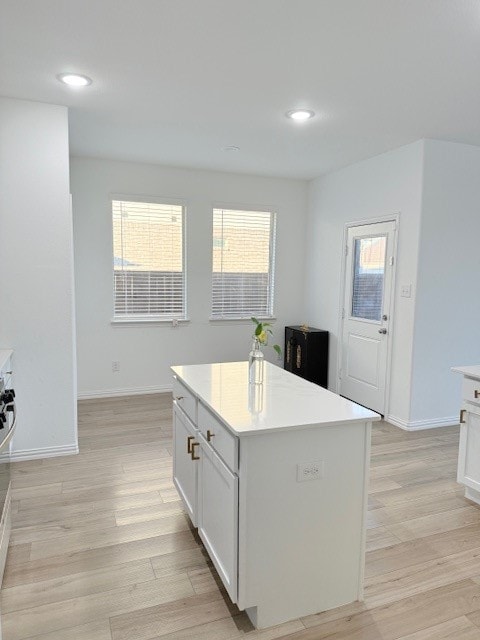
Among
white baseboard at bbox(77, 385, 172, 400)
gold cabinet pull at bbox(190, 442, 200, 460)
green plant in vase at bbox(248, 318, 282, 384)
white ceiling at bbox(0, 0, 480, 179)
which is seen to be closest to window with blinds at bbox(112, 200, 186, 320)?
white baseboard at bbox(77, 385, 172, 400)

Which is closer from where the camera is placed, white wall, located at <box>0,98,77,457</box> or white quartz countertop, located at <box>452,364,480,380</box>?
white quartz countertop, located at <box>452,364,480,380</box>

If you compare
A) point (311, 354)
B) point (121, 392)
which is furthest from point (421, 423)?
point (121, 392)

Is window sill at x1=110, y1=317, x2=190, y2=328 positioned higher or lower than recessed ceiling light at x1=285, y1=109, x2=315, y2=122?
lower

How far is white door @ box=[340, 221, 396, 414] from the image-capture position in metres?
4.40

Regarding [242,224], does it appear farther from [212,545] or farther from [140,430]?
[212,545]

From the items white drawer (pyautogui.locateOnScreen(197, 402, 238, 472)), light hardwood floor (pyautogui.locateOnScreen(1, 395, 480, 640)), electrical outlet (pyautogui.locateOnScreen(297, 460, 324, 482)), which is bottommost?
light hardwood floor (pyautogui.locateOnScreen(1, 395, 480, 640))

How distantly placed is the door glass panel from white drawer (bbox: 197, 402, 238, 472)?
9.65 feet

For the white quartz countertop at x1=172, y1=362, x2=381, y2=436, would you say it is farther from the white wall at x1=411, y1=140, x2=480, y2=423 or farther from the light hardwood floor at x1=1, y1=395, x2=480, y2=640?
the white wall at x1=411, y1=140, x2=480, y2=423

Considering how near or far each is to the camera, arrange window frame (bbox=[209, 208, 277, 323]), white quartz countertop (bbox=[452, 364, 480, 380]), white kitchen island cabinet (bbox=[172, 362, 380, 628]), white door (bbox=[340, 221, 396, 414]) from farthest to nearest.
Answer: window frame (bbox=[209, 208, 277, 323]) < white door (bbox=[340, 221, 396, 414]) < white quartz countertop (bbox=[452, 364, 480, 380]) < white kitchen island cabinet (bbox=[172, 362, 380, 628])

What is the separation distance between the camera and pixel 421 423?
4188 millimetres

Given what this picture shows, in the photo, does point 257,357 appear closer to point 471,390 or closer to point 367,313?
point 471,390

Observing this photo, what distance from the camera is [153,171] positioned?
5039 mm

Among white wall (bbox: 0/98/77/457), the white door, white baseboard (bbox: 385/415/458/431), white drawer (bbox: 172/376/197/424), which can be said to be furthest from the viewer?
the white door

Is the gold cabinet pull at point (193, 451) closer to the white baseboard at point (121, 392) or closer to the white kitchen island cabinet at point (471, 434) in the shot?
the white kitchen island cabinet at point (471, 434)
